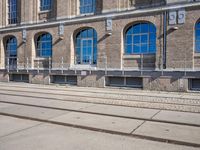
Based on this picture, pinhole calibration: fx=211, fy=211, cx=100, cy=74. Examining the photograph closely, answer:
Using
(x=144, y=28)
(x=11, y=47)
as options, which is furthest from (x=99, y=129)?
(x=11, y=47)

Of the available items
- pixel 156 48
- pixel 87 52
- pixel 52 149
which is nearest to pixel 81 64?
pixel 87 52

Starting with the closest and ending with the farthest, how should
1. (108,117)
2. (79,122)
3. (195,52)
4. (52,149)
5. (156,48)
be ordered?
(52,149), (79,122), (108,117), (195,52), (156,48)

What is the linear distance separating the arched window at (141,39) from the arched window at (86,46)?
3214 millimetres

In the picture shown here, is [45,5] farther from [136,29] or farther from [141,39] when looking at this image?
[141,39]

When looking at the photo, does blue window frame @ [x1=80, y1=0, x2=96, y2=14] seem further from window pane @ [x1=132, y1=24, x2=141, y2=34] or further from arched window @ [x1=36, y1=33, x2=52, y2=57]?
arched window @ [x1=36, y1=33, x2=52, y2=57]

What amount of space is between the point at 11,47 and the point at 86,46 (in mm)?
10655

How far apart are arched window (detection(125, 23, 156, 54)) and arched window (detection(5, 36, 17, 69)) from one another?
1388cm

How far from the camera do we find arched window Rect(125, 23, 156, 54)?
54.0 ft

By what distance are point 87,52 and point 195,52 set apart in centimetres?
929

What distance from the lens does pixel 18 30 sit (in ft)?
77.6

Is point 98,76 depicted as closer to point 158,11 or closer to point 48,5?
point 158,11

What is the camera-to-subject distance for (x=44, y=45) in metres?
22.2

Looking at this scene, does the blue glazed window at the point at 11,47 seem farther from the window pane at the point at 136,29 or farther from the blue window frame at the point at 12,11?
the window pane at the point at 136,29

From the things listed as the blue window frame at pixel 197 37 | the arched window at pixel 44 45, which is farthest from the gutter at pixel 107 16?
the blue window frame at pixel 197 37
